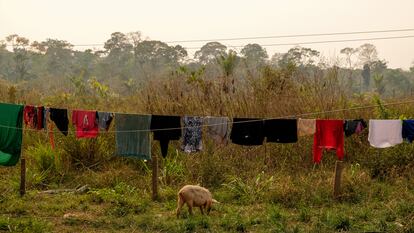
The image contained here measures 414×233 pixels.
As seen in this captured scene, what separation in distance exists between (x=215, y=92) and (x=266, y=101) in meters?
1.23

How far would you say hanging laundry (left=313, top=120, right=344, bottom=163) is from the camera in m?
8.09

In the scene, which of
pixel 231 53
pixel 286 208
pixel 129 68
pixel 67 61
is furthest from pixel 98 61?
pixel 286 208

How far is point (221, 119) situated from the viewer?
8.20 metres

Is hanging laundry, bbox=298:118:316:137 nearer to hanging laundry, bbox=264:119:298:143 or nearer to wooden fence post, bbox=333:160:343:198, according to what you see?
hanging laundry, bbox=264:119:298:143

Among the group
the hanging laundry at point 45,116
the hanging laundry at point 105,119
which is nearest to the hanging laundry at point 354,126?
the hanging laundry at point 105,119

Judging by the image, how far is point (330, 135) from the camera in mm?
8164

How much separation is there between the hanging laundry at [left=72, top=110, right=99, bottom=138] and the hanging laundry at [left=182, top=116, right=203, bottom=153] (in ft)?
5.29

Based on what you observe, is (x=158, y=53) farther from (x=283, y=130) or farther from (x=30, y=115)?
(x=283, y=130)

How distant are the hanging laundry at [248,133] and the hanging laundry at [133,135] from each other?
153 cm

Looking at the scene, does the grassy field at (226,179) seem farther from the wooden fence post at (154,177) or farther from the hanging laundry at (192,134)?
the hanging laundry at (192,134)

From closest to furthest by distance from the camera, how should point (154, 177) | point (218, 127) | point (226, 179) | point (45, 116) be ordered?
point (154, 177) → point (218, 127) → point (45, 116) → point (226, 179)

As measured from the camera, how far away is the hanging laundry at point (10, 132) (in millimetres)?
8305

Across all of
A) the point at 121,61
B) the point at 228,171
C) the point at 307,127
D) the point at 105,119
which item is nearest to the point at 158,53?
the point at 121,61

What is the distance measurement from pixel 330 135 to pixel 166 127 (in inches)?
113
